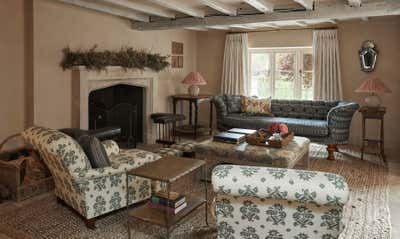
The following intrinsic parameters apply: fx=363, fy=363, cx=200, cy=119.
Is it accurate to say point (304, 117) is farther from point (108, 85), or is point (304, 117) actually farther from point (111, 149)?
point (111, 149)

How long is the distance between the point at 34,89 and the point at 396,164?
16.8 ft

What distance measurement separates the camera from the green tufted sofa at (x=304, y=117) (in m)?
5.47

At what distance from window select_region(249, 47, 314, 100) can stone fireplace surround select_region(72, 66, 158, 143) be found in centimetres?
225

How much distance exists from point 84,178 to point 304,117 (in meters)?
4.45

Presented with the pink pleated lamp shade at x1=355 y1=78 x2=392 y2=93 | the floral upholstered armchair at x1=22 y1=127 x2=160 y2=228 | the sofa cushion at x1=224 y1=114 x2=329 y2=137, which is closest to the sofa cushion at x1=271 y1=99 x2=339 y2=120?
the sofa cushion at x1=224 y1=114 x2=329 y2=137

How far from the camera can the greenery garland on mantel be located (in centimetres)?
488

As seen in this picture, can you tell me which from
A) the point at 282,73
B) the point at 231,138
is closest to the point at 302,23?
the point at 282,73

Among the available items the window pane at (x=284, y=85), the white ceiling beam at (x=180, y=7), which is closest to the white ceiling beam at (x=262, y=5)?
the white ceiling beam at (x=180, y=7)

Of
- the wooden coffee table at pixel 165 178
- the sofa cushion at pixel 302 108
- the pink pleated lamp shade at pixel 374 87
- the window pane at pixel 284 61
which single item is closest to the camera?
the wooden coffee table at pixel 165 178

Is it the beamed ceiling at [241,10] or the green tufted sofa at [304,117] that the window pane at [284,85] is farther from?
the beamed ceiling at [241,10]

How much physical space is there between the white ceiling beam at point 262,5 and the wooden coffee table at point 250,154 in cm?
168

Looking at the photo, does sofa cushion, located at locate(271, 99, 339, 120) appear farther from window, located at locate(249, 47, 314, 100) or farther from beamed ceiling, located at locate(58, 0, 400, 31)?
beamed ceiling, located at locate(58, 0, 400, 31)

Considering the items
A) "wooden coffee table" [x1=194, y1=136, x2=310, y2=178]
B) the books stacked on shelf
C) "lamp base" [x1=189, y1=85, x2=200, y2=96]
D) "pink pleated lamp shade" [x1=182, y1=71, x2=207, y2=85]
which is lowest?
the books stacked on shelf

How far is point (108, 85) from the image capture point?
5.61 m
